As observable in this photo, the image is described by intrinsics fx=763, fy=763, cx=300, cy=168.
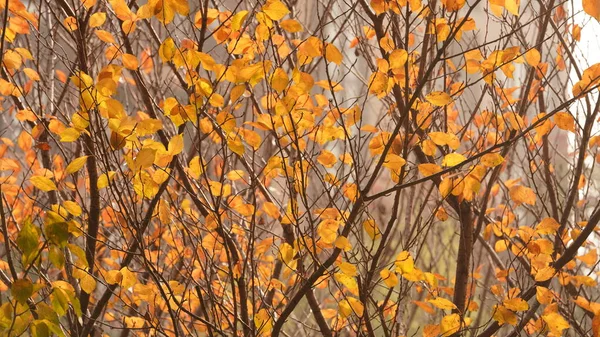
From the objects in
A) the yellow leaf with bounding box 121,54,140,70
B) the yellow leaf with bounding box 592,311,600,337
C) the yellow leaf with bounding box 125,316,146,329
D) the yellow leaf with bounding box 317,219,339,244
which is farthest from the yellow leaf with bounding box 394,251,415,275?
the yellow leaf with bounding box 125,316,146,329

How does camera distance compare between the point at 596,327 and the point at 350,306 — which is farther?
the point at 596,327

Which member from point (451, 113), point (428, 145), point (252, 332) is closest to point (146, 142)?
point (252, 332)

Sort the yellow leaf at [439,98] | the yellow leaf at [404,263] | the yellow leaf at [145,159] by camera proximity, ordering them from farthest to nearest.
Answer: the yellow leaf at [404,263] < the yellow leaf at [439,98] < the yellow leaf at [145,159]

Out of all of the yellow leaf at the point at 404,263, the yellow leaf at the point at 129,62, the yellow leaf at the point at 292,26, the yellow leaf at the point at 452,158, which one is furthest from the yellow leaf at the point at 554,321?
the yellow leaf at the point at 129,62

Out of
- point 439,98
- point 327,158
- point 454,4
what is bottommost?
point 439,98

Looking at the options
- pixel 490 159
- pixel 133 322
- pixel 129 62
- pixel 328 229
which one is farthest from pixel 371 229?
pixel 133 322

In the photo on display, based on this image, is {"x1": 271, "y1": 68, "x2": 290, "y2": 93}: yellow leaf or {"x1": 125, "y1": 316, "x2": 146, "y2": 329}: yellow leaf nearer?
{"x1": 271, "y1": 68, "x2": 290, "y2": 93}: yellow leaf

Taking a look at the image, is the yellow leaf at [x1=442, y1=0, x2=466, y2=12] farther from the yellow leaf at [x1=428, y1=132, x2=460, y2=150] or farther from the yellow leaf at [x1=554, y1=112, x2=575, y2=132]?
the yellow leaf at [x1=554, y1=112, x2=575, y2=132]

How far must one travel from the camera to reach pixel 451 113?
3328 mm

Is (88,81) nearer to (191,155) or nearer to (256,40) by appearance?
(256,40)

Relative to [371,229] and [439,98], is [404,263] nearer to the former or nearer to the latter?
[371,229]

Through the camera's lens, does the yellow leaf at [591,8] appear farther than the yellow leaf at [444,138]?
No

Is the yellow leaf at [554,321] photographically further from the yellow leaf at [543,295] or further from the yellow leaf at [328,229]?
the yellow leaf at [328,229]

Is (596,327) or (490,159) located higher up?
(490,159)
